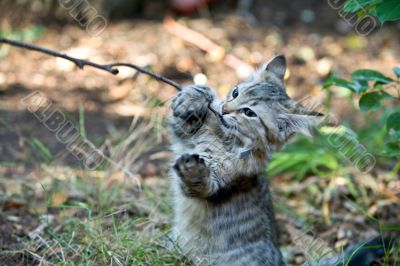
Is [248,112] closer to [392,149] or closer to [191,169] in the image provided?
[191,169]

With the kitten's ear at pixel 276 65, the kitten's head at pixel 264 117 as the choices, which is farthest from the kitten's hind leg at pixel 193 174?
the kitten's ear at pixel 276 65

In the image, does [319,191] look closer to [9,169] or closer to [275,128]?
[275,128]

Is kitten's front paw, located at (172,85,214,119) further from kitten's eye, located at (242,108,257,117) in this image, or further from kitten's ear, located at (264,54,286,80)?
kitten's ear, located at (264,54,286,80)

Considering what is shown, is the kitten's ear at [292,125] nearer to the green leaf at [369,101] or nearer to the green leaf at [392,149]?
the green leaf at [369,101]

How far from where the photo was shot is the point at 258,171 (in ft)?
11.8

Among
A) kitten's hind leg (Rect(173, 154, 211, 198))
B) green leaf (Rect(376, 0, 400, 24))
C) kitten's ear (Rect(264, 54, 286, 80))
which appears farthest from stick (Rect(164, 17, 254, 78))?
kitten's hind leg (Rect(173, 154, 211, 198))

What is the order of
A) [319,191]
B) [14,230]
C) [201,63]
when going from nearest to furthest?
[14,230]
[319,191]
[201,63]

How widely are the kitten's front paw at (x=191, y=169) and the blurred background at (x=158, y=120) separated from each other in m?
0.75

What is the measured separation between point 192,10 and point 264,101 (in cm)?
426

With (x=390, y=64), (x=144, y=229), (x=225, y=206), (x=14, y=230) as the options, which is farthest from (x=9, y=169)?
(x=390, y=64)

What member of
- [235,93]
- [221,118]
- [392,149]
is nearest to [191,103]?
[221,118]

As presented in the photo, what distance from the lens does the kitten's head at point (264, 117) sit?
3494 mm

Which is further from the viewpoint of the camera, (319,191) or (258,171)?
(319,191)

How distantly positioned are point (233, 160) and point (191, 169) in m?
0.47
